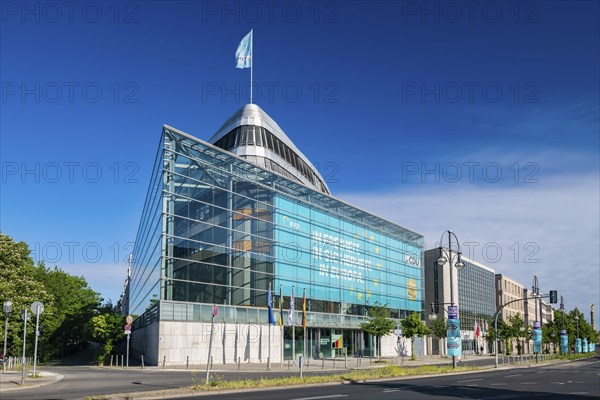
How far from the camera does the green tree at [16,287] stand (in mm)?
47938

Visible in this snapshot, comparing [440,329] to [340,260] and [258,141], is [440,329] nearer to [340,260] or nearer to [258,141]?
[340,260]

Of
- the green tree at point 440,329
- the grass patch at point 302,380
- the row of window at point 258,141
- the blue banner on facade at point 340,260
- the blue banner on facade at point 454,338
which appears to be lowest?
the green tree at point 440,329

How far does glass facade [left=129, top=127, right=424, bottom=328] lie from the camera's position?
44781 millimetres

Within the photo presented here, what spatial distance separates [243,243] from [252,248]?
1332mm

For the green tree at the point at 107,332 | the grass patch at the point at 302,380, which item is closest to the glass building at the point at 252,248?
the green tree at the point at 107,332

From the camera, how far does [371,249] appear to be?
73.8 m

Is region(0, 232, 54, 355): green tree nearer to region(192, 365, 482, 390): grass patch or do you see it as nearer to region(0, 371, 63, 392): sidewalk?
region(0, 371, 63, 392): sidewalk

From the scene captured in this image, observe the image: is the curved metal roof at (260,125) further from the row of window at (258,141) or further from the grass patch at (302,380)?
the grass patch at (302,380)

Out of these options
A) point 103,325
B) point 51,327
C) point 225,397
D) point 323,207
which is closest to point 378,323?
point 323,207

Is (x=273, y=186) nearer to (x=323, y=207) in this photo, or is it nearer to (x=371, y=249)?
(x=323, y=207)

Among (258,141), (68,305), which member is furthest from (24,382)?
(68,305)

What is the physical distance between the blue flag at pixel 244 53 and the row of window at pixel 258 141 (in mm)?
7486

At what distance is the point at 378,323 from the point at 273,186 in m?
17.7

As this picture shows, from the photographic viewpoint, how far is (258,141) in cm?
6850
